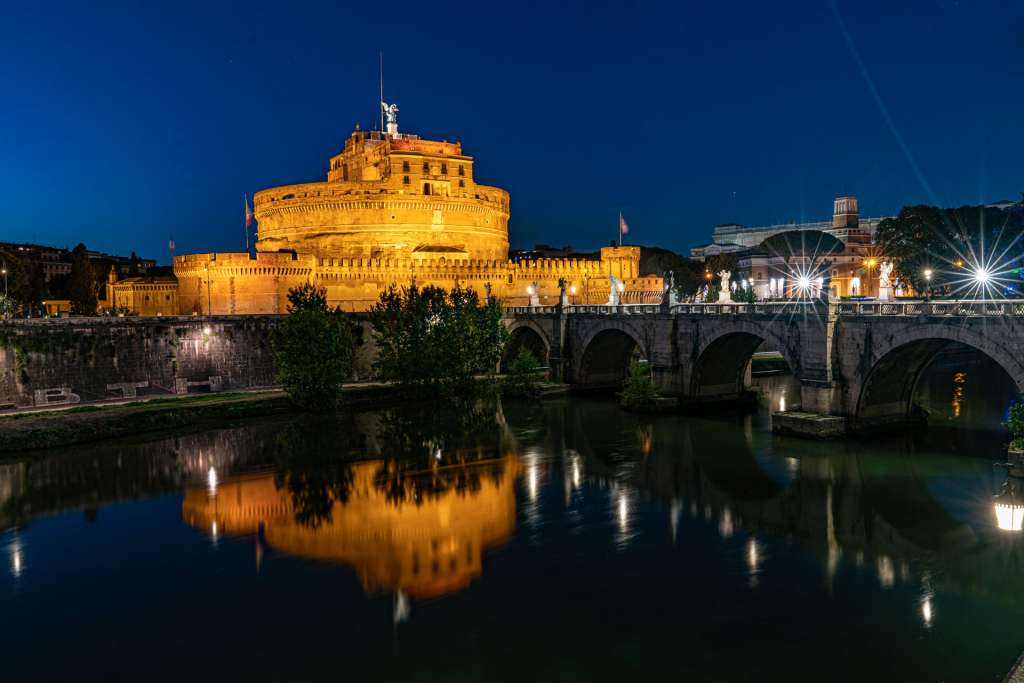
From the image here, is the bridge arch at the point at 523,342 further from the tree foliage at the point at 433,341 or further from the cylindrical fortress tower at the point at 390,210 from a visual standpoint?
the cylindrical fortress tower at the point at 390,210

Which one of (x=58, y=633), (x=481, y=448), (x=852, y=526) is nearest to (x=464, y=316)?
(x=481, y=448)

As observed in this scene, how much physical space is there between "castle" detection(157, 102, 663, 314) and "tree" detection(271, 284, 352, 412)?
16.8 metres

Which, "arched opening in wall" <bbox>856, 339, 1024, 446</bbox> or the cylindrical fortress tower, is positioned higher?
the cylindrical fortress tower

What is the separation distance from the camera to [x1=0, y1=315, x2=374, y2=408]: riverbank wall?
138 ft

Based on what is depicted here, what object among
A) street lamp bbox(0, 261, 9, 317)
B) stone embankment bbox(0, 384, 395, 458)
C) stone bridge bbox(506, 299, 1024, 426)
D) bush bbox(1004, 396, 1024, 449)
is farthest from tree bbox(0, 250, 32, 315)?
bush bbox(1004, 396, 1024, 449)

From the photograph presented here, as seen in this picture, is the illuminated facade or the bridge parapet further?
the illuminated facade

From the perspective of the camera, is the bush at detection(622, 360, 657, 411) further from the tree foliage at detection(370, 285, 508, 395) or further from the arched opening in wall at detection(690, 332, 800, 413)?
the tree foliage at detection(370, 285, 508, 395)

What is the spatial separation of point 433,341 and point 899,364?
2445cm

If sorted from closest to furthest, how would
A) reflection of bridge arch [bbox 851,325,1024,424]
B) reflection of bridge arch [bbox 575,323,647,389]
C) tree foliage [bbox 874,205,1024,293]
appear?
reflection of bridge arch [bbox 851,325,1024,424] → reflection of bridge arch [bbox 575,323,647,389] → tree foliage [bbox 874,205,1024,293]

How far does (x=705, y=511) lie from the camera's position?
25.0m

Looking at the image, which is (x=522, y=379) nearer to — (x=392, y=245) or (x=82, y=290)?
(x=392, y=245)

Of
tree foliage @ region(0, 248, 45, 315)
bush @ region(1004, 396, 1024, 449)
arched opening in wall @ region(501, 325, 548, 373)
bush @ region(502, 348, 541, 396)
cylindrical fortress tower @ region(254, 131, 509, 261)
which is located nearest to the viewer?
bush @ region(1004, 396, 1024, 449)

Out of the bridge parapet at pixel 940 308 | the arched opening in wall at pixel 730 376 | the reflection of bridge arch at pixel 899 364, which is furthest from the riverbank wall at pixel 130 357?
the bridge parapet at pixel 940 308

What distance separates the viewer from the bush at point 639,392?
1619 inches
